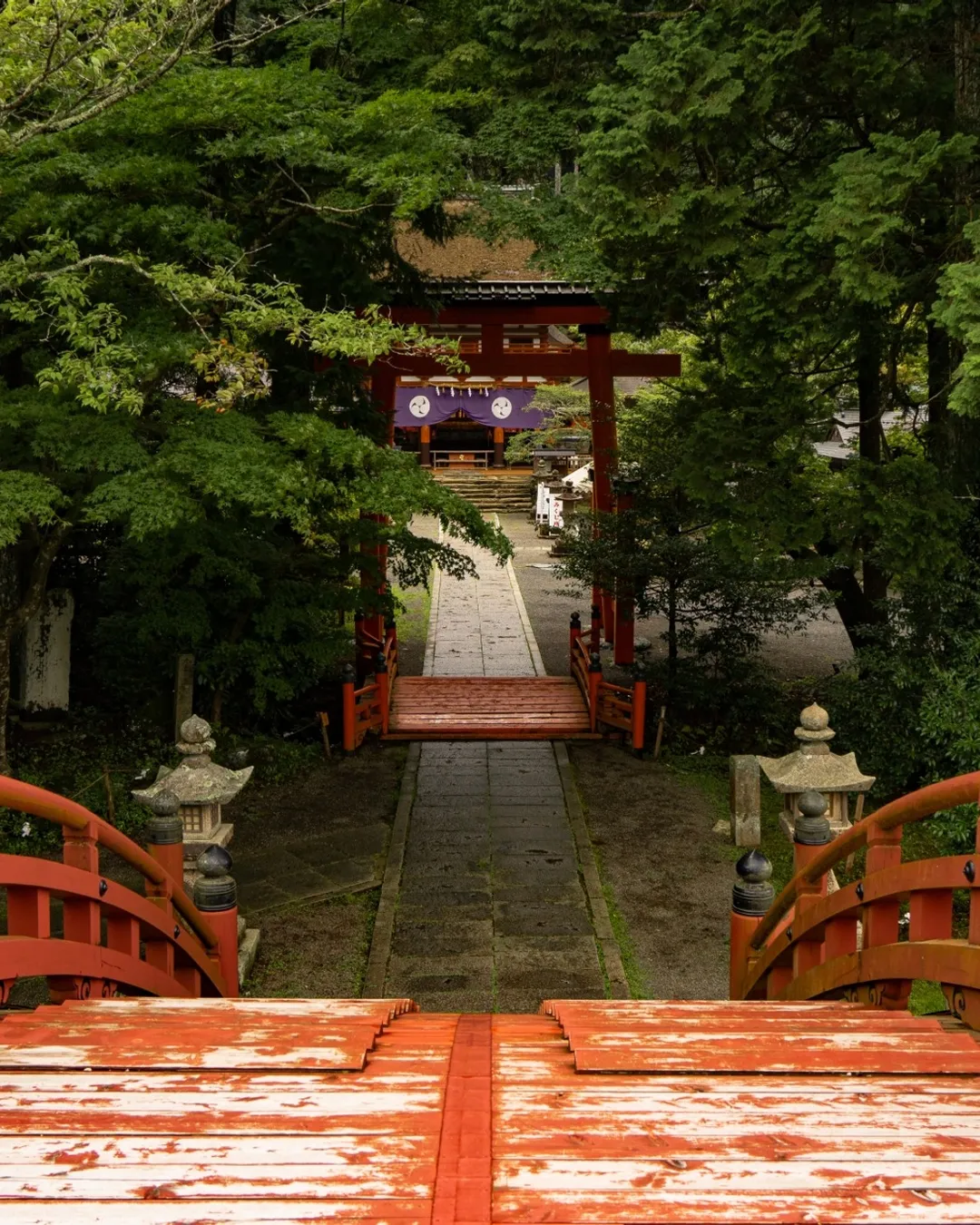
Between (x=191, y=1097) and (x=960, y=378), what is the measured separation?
7321mm

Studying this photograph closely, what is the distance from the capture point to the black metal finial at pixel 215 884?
648 cm

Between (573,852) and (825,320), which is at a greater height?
(825,320)

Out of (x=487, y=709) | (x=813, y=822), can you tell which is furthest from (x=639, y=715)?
(x=813, y=822)

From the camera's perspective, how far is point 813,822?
6371 mm

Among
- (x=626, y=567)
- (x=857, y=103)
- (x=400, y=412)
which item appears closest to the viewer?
(x=857, y=103)

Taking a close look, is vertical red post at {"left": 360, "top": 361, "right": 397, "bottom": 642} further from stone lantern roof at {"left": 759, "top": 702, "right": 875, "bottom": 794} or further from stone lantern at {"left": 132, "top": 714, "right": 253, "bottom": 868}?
stone lantern roof at {"left": 759, "top": 702, "right": 875, "bottom": 794}

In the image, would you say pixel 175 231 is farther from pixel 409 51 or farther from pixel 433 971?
pixel 433 971

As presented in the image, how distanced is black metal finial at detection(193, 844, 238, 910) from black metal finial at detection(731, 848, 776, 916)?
2.87 metres

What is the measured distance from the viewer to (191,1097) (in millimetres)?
3053

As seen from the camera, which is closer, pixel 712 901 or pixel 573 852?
pixel 712 901

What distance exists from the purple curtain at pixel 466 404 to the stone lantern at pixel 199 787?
60.4ft

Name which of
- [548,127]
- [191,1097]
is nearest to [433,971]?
[191,1097]

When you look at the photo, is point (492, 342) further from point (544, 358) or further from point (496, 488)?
point (496, 488)

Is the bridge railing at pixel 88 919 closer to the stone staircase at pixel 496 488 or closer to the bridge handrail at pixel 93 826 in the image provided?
the bridge handrail at pixel 93 826
